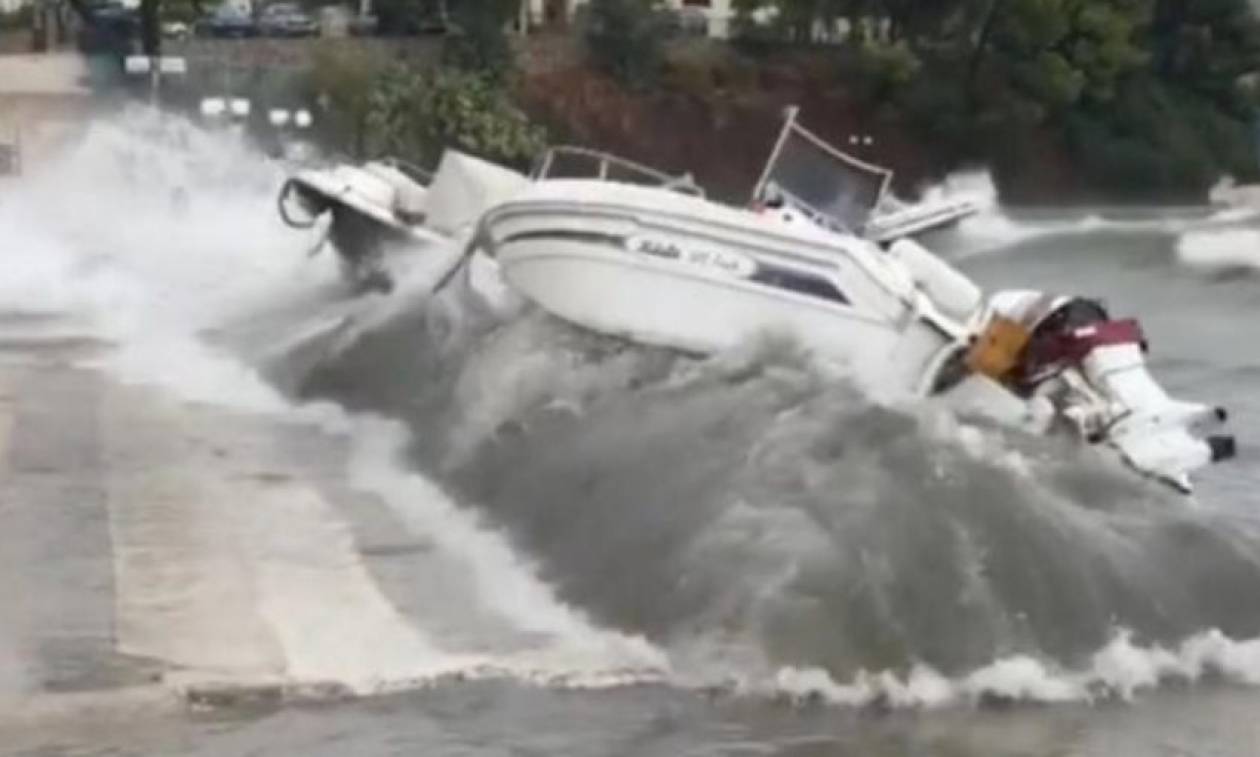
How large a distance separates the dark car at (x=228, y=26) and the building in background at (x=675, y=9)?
9.49 meters

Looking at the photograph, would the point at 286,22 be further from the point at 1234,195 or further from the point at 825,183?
the point at 825,183

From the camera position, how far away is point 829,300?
20047 mm

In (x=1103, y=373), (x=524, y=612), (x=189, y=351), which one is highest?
(x=1103, y=373)

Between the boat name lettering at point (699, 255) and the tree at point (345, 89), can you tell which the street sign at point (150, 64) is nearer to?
the tree at point (345, 89)

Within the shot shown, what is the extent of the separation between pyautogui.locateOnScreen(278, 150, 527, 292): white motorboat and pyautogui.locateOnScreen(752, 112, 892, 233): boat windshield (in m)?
6.14

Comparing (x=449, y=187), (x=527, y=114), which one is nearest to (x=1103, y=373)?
(x=449, y=187)

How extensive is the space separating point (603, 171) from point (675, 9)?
239 feet

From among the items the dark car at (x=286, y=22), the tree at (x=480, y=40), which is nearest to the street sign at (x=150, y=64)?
the dark car at (x=286, y=22)

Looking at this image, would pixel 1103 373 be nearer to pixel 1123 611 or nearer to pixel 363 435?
pixel 1123 611

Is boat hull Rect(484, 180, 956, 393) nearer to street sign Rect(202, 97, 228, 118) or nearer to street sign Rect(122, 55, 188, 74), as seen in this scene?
street sign Rect(202, 97, 228, 118)

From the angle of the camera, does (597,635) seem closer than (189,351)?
Yes

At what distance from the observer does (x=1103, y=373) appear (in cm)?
1819

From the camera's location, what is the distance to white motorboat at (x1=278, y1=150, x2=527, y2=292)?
3061cm

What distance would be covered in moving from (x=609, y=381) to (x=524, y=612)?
13.8 feet
